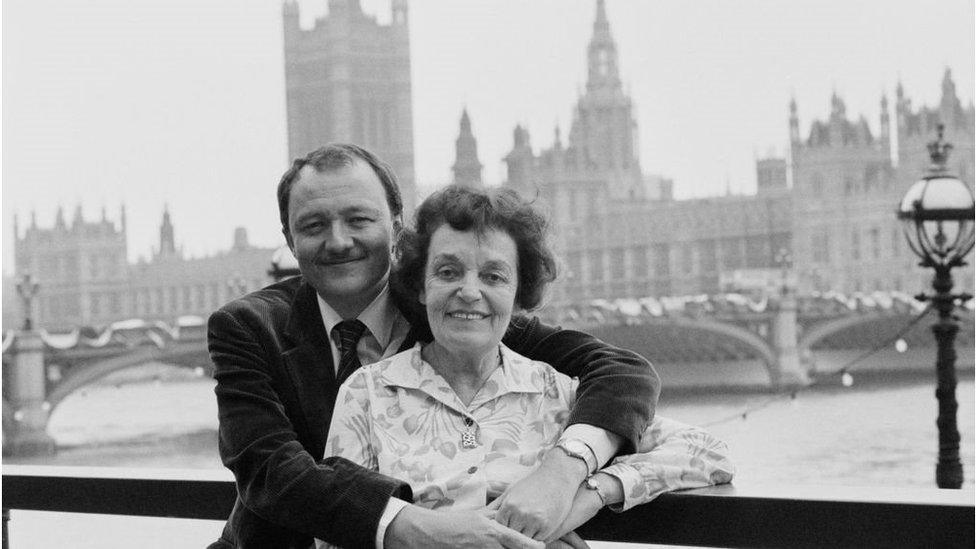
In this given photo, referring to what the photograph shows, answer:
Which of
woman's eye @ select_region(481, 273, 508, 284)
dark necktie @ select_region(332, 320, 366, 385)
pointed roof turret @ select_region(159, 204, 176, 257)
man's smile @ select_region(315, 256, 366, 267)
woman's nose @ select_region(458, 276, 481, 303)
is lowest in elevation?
dark necktie @ select_region(332, 320, 366, 385)

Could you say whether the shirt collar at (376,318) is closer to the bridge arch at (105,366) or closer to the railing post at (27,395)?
the bridge arch at (105,366)

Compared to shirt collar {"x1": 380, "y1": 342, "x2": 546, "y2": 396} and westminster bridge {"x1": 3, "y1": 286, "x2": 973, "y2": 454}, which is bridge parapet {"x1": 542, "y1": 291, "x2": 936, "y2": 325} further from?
shirt collar {"x1": 380, "y1": 342, "x2": 546, "y2": 396}

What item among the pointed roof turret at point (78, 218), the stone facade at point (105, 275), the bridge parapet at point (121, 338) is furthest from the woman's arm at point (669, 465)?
the pointed roof turret at point (78, 218)

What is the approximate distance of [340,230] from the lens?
67cm

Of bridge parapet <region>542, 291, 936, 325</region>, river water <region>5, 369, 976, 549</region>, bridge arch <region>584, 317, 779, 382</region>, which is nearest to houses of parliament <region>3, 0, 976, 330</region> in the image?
river water <region>5, 369, 976, 549</region>

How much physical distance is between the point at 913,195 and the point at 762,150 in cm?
2181

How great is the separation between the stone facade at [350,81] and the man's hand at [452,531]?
1014 inches

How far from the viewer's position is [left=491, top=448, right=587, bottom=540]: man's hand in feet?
1.85

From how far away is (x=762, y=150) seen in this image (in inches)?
926

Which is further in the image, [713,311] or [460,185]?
[713,311]

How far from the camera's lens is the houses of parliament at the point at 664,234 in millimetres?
21531

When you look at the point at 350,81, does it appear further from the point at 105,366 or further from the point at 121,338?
the point at 105,366

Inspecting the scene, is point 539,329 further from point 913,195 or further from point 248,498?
point 913,195

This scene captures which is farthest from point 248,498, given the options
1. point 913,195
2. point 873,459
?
point 873,459
